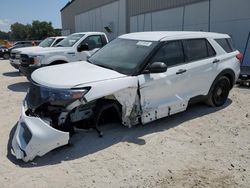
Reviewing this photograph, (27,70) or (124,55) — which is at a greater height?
(124,55)

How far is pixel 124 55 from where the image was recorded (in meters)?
5.50

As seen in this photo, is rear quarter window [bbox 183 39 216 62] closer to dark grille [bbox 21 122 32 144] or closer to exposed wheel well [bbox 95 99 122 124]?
exposed wheel well [bbox 95 99 122 124]

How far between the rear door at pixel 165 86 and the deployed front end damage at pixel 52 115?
25 centimetres

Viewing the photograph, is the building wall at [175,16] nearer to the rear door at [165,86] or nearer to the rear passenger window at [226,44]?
the rear passenger window at [226,44]

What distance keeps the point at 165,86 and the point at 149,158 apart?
60.7 inches

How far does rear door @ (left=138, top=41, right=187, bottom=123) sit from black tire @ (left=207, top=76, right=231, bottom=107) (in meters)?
1.17

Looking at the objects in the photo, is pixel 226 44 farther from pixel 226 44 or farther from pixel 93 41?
pixel 93 41

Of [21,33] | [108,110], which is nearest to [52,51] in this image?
[108,110]

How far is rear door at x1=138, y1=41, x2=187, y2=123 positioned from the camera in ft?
16.8

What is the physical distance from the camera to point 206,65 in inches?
243

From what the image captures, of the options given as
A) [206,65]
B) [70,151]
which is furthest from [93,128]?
[206,65]

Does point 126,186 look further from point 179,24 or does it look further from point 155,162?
point 179,24

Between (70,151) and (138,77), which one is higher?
(138,77)

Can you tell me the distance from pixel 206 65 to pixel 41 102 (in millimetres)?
3530
